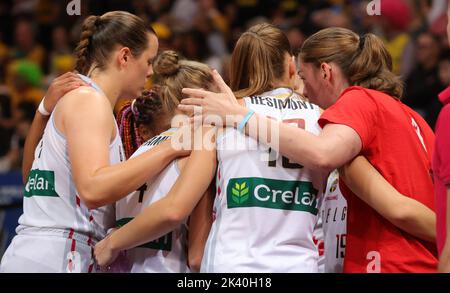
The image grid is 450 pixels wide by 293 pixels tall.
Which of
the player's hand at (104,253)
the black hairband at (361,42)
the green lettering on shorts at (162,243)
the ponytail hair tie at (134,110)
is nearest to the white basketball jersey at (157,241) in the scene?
the green lettering on shorts at (162,243)

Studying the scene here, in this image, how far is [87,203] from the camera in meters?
3.21

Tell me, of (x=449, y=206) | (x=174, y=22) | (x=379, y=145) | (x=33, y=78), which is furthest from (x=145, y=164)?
(x=174, y=22)

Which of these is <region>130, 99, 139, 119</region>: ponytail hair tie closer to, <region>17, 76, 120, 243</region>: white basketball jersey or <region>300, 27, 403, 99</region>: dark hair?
<region>17, 76, 120, 243</region>: white basketball jersey

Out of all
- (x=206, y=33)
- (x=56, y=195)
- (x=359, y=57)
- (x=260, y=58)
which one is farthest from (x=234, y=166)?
(x=206, y=33)

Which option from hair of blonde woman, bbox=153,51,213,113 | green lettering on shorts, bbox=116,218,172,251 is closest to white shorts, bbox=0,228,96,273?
green lettering on shorts, bbox=116,218,172,251

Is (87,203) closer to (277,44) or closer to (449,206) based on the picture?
(277,44)

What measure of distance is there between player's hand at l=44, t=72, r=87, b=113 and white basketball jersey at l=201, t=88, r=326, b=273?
0.77m

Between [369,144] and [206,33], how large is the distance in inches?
257

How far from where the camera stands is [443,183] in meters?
2.49

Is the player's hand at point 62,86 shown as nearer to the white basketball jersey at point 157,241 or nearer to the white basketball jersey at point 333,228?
the white basketball jersey at point 157,241

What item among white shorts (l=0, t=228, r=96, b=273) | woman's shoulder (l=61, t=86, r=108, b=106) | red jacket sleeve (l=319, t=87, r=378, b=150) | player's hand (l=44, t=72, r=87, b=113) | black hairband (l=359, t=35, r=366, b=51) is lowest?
white shorts (l=0, t=228, r=96, b=273)

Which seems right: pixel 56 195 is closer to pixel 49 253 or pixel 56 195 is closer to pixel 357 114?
pixel 49 253

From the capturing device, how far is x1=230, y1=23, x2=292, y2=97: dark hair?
10.8 ft
